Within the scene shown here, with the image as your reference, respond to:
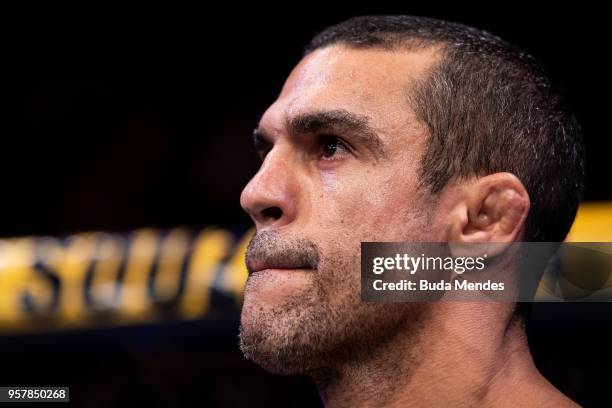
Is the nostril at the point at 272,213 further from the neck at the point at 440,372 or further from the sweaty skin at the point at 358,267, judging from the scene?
the neck at the point at 440,372

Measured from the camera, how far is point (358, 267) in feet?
4.90

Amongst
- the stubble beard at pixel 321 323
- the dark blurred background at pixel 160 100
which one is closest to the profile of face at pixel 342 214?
the stubble beard at pixel 321 323

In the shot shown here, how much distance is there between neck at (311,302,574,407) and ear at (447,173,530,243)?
158 millimetres

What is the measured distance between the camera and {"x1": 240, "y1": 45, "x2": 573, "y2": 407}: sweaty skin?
1.49 meters

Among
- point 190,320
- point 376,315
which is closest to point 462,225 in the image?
point 376,315

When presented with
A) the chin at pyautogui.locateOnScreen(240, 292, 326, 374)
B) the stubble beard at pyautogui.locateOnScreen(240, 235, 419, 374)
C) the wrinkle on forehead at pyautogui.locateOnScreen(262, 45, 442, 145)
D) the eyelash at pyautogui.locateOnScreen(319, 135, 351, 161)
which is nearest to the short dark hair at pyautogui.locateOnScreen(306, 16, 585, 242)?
the wrinkle on forehead at pyautogui.locateOnScreen(262, 45, 442, 145)

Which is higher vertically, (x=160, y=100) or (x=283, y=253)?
(x=283, y=253)

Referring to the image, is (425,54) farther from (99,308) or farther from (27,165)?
(27,165)

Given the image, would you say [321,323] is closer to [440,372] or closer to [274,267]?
[274,267]

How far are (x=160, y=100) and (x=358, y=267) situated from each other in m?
3.66

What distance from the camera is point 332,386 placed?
61.9 inches

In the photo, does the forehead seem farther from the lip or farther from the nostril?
the lip

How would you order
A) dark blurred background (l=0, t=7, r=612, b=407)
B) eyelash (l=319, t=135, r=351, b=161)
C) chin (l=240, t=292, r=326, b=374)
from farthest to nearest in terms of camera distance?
dark blurred background (l=0, t=7, r=612, b=407)
eyelash (l=319, t=135, r=351, b=161)
chin (l=240, t=292, r=326, b=374)

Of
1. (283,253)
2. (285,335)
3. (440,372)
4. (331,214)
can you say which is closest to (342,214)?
(331,214)
